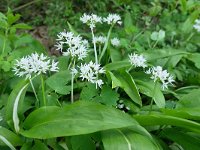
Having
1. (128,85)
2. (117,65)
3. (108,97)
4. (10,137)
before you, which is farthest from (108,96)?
(10,137)

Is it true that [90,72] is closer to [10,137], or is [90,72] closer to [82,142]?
[82,142]

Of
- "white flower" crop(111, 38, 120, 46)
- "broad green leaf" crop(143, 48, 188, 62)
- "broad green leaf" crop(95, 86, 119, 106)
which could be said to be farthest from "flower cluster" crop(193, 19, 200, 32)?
"broad green leaf" crop(95, 86, 119, 106)

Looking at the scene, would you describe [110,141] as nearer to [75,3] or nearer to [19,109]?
[19,109]

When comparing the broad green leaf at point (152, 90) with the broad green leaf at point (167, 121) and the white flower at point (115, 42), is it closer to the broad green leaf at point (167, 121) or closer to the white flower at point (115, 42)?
the broad green leaf at point (167, 121)

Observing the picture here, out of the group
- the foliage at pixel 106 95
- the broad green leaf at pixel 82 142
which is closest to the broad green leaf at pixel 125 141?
the foliage at pixel 106 95

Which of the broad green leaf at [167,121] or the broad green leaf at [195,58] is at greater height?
the broad green leaf at [195,58]

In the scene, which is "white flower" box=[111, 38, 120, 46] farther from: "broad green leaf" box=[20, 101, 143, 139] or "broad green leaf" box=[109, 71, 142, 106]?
"broad green leaf" box=[20, 101, 143, 139]

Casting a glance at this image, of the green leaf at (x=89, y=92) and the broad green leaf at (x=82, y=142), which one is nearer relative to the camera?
the broad green leaf at (x=82, y=142)
